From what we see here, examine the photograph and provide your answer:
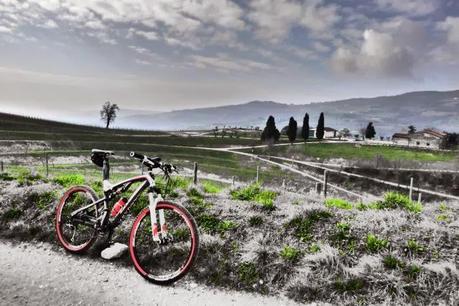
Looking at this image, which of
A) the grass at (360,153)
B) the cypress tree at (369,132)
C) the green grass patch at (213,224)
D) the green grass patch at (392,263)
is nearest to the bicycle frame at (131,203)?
the green grass patch at (213,224)

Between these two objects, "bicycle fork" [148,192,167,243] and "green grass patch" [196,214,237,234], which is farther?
"green grass patch" [196,214,237,234]

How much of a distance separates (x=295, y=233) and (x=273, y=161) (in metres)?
84.2

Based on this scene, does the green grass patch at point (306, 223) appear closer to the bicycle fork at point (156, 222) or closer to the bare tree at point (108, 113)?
the bicycle fork at point (156, 222)

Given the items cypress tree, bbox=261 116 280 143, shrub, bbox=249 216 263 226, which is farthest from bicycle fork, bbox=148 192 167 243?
cypress tree, bbox=261 116 280 143

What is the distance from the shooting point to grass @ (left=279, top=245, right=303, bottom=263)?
20.7 feet

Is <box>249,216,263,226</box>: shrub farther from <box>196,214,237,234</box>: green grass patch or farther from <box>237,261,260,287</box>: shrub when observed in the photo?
<box>237,261,260,287</box>: shrub

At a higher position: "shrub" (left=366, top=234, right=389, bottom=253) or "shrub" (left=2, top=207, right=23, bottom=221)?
"shrub" (left=366, top=234, right=389, bottom=253)

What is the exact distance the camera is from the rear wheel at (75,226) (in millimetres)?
7234

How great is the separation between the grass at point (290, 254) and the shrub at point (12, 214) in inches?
272

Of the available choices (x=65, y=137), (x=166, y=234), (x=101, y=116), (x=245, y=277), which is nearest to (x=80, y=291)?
(x=166, y=234)

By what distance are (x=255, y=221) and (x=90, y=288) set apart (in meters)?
3.56

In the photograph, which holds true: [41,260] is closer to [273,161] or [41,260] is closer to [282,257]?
[282,257]

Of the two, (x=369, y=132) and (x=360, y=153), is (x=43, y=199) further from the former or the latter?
(x=369, y=132)

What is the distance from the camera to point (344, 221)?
7.39 m
